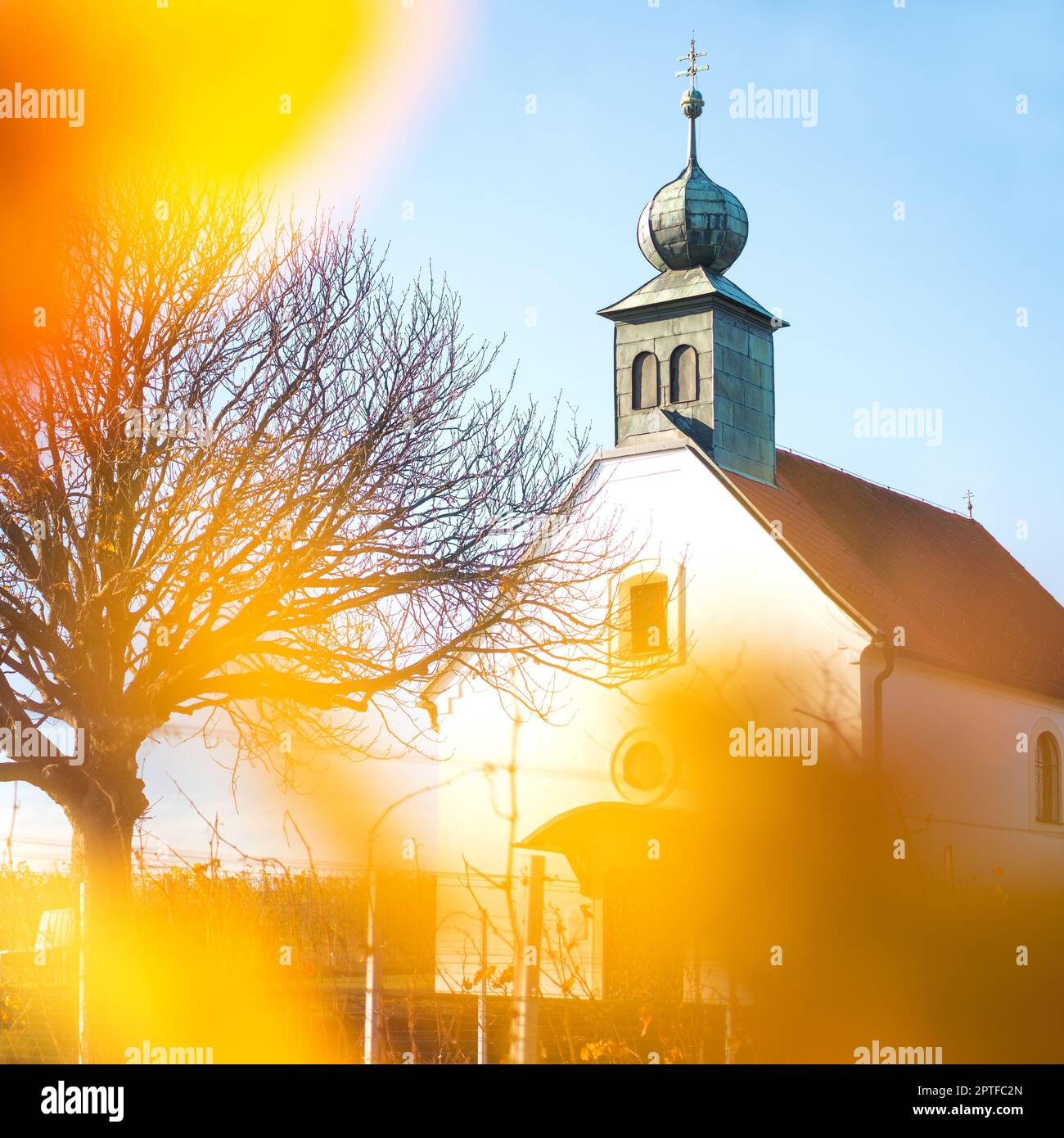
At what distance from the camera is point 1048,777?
2520 cm

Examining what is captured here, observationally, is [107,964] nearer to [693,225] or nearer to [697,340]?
[697,340]

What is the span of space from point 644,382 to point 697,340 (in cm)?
107

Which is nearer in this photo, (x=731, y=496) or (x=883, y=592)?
(x=731, y=496)

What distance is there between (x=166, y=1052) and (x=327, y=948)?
123 cm

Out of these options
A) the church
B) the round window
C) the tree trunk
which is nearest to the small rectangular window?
the church

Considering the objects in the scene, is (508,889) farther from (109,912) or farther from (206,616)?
(206,616)

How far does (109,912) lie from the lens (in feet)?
34.1

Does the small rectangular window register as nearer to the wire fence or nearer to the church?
the church

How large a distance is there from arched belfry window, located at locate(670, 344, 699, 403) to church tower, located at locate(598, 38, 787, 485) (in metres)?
0.01

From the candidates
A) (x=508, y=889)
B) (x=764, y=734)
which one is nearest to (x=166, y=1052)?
(x=508, y=889)

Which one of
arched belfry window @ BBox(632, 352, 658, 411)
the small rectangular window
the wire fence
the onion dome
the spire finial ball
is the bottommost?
the wire fence

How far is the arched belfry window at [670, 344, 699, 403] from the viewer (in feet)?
78.6

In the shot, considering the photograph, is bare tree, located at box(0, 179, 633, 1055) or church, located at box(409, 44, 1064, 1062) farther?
church, located at box(409, 44, 1064, 1062)
